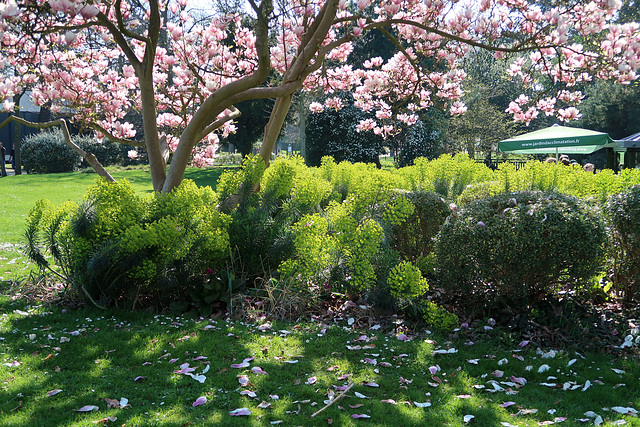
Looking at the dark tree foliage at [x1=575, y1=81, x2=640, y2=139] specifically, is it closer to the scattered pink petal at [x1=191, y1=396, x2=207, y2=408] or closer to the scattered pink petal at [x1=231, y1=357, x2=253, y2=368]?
the scattered pink petal at [x1=231, y1=357, x2=253, y2=368]

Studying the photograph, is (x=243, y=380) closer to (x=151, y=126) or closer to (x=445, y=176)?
(x=151, y=126)

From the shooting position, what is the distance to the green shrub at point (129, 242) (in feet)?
14.1

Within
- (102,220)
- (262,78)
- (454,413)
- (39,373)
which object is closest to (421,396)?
(454,413)

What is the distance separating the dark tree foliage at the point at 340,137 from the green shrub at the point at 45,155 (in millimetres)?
11002

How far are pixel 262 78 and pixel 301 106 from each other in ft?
52.0

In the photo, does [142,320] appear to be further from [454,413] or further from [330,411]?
[454,413]

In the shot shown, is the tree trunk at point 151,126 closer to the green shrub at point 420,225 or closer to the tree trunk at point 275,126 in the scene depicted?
the tree trunk at point 275,126

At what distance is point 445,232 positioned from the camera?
14.3 ft

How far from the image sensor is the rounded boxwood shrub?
155 inches

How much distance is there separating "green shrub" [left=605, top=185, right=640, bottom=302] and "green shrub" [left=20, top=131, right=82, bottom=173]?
2280 cm

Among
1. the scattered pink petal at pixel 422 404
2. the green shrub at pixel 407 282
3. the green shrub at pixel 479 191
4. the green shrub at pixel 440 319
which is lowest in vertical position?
the scattered pink petal at pixel 422 404

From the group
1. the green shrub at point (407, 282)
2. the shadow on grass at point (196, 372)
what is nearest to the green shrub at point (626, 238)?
the green shrub at point (407, 282)

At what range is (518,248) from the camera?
13.0 feet

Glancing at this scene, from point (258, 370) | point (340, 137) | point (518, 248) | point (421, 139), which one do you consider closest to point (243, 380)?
point (258, 370)
